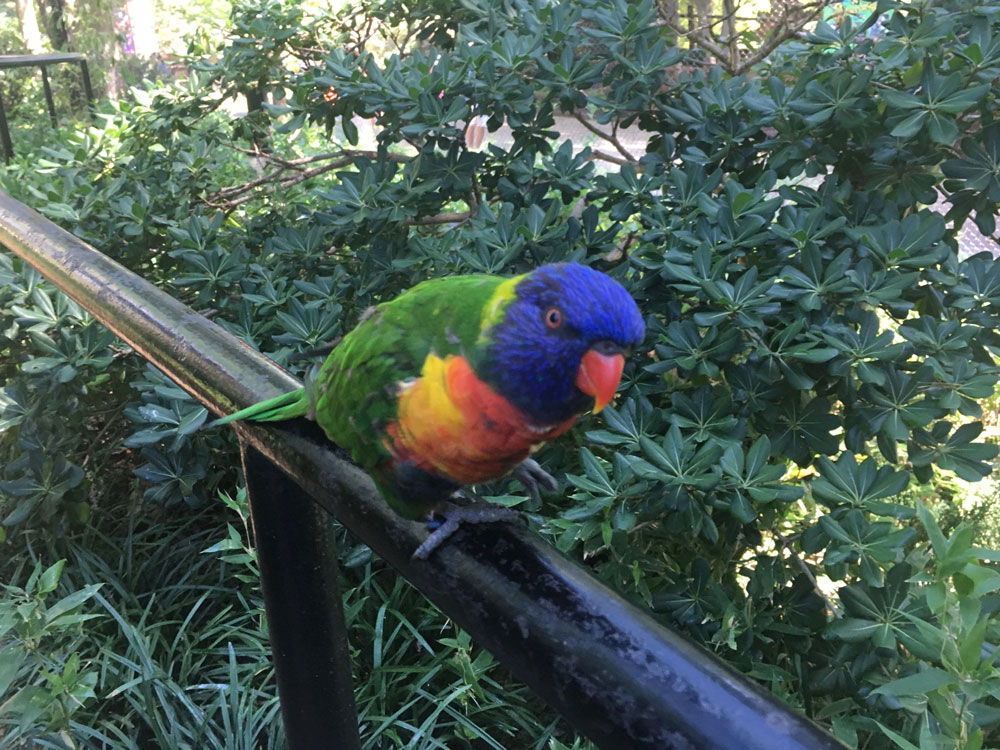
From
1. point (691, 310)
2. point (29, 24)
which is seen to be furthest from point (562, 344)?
point (29, 24)

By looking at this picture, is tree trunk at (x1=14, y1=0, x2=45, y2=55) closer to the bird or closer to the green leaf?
the bird

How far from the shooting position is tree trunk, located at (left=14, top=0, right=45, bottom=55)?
6.79m

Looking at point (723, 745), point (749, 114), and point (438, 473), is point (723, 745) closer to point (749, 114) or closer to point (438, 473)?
point (438, 473)

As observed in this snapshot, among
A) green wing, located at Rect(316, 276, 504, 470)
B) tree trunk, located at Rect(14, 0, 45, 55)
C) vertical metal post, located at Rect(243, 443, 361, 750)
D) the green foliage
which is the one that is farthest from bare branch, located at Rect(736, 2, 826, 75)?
tree trunk, located at Rect(14, 0, 45, 55)

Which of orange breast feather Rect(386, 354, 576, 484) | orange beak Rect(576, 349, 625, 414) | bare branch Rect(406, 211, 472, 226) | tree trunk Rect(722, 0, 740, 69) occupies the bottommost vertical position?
bare branch Rect(406, 211, 472, 226)

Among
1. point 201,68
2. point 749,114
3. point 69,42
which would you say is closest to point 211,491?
point 201,68

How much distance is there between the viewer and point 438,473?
0.95m

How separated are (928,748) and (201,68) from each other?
2.64 metres

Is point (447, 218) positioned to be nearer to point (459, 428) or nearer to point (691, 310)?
point (691, 310)

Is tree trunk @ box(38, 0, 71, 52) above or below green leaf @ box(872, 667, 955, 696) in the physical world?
below

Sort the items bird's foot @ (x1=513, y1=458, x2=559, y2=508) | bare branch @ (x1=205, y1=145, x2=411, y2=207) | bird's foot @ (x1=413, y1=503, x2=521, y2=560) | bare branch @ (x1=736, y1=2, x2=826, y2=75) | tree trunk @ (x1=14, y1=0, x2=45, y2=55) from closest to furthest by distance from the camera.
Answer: bird's foot @ (x1=413, y1=503, x2=521, y2=560) → bird's foot @ (x1=513, y1=458, x2=559, y2=508) → bare branch @ (x1=736, y1=2, x2=826, y2=75) → bare branch @ (x1=205, y1=145, x2=411, y2=207) → tree trunk @ (x1=14, y1=0, x2=45, y2=55)

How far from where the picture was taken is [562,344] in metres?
0.84

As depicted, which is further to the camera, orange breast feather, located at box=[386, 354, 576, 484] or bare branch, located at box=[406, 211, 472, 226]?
bare branch, located at box=[406, 211, 472, 226]

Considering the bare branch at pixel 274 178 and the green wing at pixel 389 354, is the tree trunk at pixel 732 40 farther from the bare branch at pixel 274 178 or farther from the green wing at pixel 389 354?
the green wing at pixel 389 354
